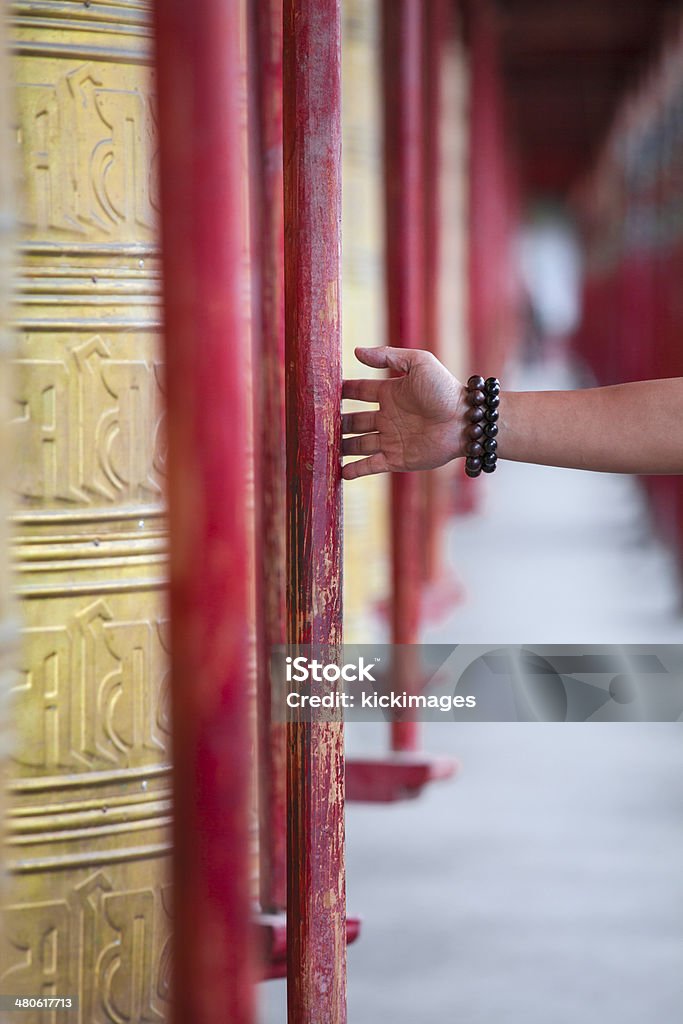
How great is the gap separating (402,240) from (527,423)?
2.20 m

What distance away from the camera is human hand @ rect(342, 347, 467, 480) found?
1643 mm

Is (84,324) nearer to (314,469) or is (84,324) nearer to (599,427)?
(314,469)

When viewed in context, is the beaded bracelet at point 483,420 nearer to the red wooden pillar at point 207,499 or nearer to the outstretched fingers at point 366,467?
the outstretched fingers at point 366,467

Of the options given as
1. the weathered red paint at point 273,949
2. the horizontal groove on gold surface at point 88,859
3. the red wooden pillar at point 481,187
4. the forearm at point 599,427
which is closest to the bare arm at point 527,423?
the forearm at point 599,427

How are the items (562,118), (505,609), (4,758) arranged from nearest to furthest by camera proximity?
(4,758) < (505,609) < (562,118)

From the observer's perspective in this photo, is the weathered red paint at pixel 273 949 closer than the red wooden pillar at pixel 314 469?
No

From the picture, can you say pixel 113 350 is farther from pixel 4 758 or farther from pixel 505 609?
pixel 505 609

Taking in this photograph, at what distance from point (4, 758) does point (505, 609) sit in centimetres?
495

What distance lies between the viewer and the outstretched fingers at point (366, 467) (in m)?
1.64

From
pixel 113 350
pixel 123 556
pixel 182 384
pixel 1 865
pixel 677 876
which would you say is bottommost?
pixel 677 876

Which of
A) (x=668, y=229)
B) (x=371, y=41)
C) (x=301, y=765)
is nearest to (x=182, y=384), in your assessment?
(x=301, y=765)

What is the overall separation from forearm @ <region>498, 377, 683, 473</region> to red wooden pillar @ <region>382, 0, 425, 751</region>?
2051 mm

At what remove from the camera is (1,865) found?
1.22 metres

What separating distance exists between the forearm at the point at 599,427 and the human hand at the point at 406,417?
0.22 feet
